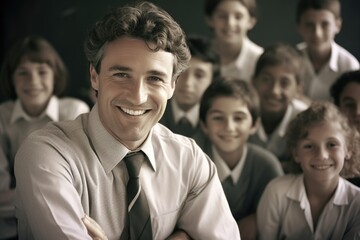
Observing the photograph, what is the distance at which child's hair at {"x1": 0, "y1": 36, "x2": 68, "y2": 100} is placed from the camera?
2.39 meters

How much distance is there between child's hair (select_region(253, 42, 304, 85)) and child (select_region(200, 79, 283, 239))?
0.31m

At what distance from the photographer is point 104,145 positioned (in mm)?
1355

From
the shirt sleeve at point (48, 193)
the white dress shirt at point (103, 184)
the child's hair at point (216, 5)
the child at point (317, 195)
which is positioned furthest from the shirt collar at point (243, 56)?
the shirt sleeve at point (48, 193)

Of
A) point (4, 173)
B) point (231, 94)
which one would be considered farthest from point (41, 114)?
point (231, 94)

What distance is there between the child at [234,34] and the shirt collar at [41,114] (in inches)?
34.3

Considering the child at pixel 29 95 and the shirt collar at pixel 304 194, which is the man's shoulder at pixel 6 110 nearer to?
the child at pixel 29 95

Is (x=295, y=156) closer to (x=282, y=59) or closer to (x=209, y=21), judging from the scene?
(x=282, y=59)

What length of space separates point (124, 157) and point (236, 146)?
75 cm

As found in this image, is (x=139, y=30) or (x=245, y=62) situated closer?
(x=139, y=30)

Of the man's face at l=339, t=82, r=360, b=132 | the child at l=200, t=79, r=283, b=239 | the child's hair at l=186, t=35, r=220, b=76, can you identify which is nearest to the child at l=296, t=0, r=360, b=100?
the man's face at l=339, t=82, r=360, b=132

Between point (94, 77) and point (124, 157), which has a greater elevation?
point (94, 77)

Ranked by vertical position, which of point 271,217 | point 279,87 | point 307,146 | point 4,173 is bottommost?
point 4,173

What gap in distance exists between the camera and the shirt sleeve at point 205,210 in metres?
1.40

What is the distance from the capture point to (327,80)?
251 cm
